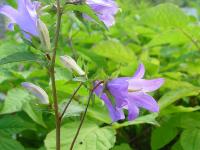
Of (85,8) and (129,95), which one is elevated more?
(85,8)

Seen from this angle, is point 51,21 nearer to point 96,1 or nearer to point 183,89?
point 96,1

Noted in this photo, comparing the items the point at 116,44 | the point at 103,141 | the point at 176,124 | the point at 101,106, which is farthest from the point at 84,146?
the point at 116,44

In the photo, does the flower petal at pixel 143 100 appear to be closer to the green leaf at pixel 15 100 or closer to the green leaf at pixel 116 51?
the green leaf at pixel 15 100

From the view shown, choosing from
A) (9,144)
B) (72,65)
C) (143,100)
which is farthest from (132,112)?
(9,144)

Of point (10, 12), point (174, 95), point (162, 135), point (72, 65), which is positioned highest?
point (10, 12)

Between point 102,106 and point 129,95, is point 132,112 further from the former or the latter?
point 102,106

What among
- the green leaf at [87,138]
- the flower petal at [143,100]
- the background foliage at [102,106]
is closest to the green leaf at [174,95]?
the background foliage at [102,106]
